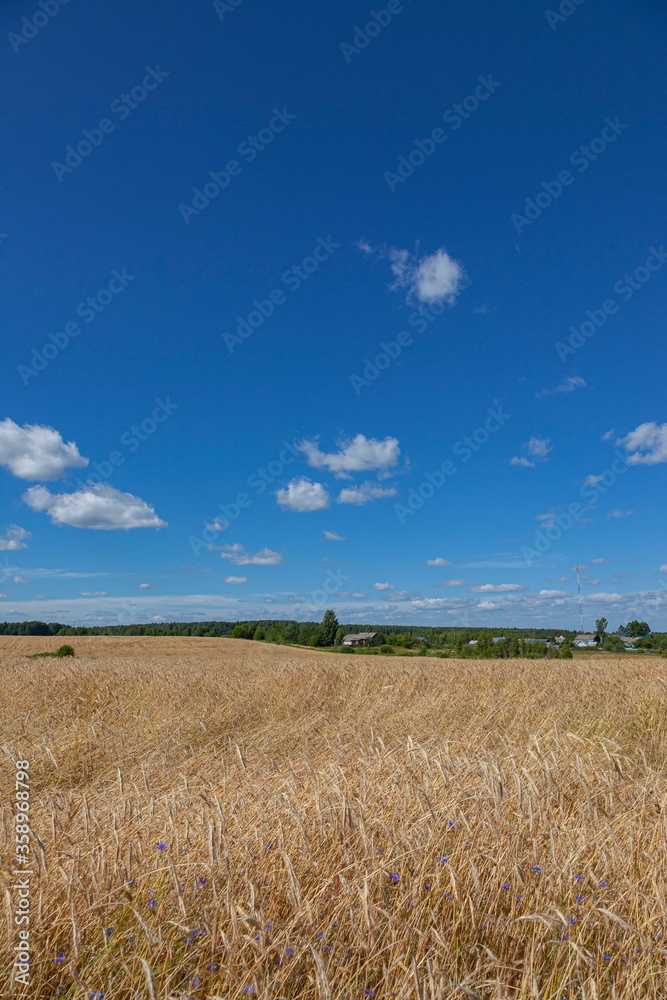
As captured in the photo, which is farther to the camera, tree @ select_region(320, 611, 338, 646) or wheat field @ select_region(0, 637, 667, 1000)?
tree @ select_region(320, 611, 338, 646)

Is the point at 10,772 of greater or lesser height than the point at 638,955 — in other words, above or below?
below

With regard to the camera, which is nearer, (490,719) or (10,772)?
(10,772)

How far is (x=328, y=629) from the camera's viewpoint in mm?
91750

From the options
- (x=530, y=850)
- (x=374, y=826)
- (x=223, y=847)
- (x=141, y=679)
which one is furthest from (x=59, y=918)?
(x=141, y=679)

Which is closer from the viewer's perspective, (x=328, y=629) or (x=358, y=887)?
(x=358, y=887)

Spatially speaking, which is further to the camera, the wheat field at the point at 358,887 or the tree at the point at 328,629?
the tree at the point at 328,629

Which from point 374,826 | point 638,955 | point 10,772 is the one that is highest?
point 374,826

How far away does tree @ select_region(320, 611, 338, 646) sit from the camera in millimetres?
89750

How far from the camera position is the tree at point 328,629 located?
294 ft

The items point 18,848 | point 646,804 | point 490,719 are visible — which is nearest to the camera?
point 18,848

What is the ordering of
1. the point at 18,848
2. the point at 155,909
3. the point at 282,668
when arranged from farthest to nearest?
the point at 282,668 < the point at 18,848 < the point at 155,909

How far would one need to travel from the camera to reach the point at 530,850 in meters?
3.03

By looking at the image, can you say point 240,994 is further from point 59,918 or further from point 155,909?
point 59,918

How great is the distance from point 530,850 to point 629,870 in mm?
543
